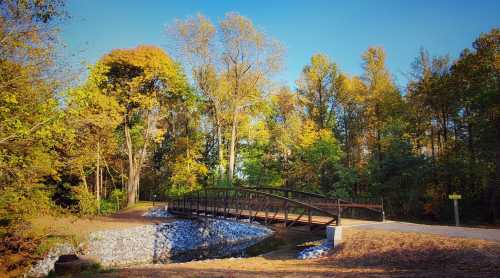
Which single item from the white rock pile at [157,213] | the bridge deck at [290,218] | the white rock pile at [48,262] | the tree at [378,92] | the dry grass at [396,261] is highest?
the tree at [378,92]

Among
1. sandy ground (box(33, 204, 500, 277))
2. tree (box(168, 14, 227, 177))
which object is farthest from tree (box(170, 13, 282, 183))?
sandy ground (box(33, 204, 500, 277))

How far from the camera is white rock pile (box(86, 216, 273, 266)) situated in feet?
57.6

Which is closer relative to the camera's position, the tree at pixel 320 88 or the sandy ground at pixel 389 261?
the sandy ground at pixel 389 261

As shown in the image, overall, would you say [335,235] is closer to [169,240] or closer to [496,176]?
[169,240]

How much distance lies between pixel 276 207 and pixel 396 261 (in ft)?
21.0

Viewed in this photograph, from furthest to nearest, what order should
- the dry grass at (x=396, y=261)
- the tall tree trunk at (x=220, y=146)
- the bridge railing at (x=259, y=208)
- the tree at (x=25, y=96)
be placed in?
the tall tree trunk at (x=220, y=146) → the bridge railing at (x=259, y=208) → the tree at (x=25, y=96) → the dry grass at (x=396, y=261)

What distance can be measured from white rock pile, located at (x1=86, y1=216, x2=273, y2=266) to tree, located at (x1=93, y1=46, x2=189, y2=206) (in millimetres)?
11538

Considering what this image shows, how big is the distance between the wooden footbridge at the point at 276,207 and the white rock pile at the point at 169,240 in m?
1.44

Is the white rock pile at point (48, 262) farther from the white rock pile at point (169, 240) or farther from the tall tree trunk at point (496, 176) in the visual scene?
the tall tree trunk at point (496, 176)

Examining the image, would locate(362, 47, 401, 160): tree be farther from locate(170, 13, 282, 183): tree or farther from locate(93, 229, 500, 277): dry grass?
locate(93, 229, 500, 277): dry grass

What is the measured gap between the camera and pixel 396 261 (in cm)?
888

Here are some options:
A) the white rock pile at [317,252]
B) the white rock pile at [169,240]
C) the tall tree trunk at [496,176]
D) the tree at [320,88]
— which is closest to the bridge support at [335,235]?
the white rock pile at [317,252]

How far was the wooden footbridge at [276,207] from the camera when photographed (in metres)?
13.2

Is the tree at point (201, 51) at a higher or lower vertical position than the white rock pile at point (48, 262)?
higher
